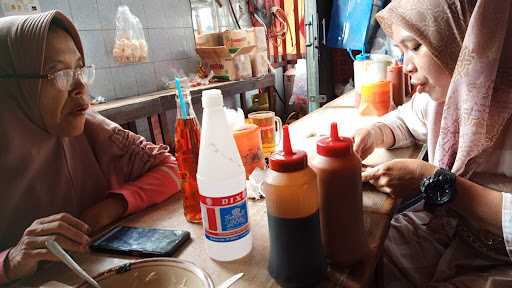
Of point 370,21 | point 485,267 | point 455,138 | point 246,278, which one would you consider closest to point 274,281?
point 246,278

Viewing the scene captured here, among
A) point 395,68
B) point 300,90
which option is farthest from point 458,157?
point 300,90

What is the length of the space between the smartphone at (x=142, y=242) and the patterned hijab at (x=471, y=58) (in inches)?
34.7

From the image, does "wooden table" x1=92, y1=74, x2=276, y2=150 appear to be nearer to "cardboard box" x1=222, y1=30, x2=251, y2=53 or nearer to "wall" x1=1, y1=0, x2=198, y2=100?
"wall" x1=1, y1=0, x2=198, y2=100

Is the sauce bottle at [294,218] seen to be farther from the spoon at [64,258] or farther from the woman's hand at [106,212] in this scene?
the woman's hand at [106,212]

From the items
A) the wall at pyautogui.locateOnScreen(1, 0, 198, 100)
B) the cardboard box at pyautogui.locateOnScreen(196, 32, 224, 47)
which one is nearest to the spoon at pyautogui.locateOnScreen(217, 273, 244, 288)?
the wall at pyautogui.locateOnScreen(1, 0, 198, 100)

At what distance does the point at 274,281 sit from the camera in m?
0.66

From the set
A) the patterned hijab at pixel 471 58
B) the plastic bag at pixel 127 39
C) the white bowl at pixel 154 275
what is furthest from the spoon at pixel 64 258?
the plastic bag at pixel 127 39

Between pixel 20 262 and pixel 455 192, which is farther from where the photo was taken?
pixel 455 192

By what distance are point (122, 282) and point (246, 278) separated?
245 millimetres

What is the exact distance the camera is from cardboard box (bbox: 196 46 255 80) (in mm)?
3537

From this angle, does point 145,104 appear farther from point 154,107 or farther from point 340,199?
point 340,199

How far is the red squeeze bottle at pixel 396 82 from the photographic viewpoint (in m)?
1.94

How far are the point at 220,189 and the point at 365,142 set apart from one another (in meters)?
0.77

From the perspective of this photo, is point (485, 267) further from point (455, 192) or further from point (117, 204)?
point (117, 204)
